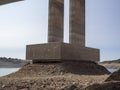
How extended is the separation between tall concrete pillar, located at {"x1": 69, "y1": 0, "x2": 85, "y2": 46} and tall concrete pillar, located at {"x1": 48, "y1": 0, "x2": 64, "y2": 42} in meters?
1.13

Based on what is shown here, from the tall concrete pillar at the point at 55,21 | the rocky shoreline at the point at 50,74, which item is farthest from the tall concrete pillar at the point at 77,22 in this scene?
the rocky shoreline at the point at 50,74

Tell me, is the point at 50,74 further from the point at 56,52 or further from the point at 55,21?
the point at 55,21

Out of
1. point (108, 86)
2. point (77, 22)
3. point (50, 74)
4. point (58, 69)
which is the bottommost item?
point (50, 74)

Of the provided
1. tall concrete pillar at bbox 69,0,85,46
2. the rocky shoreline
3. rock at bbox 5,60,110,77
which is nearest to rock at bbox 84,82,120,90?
the rocky shoreline

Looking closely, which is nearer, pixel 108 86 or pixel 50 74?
pixel 108 86

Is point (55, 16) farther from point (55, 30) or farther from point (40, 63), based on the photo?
point (40, 63)

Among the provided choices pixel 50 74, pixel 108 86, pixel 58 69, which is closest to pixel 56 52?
pixel 58 69

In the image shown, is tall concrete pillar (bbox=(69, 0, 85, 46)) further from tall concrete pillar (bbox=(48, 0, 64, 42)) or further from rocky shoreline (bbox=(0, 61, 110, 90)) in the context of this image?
rocky shoreline (bbox=(0, 61, 110, 90))

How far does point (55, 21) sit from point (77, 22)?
6.52 ft

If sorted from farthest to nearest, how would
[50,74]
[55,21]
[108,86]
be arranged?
[55,21] < [50,74] < [108,86]

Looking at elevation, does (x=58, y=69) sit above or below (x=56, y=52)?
below

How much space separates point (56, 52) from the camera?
19.7 m

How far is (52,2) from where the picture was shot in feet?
74.2

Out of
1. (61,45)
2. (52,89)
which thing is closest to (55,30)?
(61,45)
